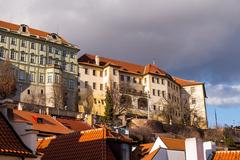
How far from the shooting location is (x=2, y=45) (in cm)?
10750

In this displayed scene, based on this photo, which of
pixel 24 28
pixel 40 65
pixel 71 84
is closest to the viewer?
pixel 40 65

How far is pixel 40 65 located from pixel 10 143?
328 ft

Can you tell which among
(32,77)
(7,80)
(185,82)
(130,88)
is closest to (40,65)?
(32,77)

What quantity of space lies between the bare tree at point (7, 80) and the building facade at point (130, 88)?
19.0 m

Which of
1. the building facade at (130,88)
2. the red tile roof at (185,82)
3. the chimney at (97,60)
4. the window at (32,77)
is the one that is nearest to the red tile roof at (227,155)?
the window at (32,77)

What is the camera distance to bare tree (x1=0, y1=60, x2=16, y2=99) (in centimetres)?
9950

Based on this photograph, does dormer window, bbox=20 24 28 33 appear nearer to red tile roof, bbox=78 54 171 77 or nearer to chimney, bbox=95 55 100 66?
red tile roof, bbox=78 54 171 77

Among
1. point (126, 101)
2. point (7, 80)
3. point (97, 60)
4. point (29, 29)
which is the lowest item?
point (126, 101)

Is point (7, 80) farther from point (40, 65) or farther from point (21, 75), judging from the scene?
point (40, 65)

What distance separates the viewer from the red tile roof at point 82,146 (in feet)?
72.2

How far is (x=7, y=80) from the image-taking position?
10088cm

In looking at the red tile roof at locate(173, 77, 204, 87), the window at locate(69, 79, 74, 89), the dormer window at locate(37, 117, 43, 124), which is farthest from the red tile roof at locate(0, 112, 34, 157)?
the red tile roof at locate(173, 77, 204, 87)

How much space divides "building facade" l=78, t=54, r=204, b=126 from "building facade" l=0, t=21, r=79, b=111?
4436mm

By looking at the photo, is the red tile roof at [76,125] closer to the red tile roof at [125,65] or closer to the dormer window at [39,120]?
the dormer window at [39,120]
